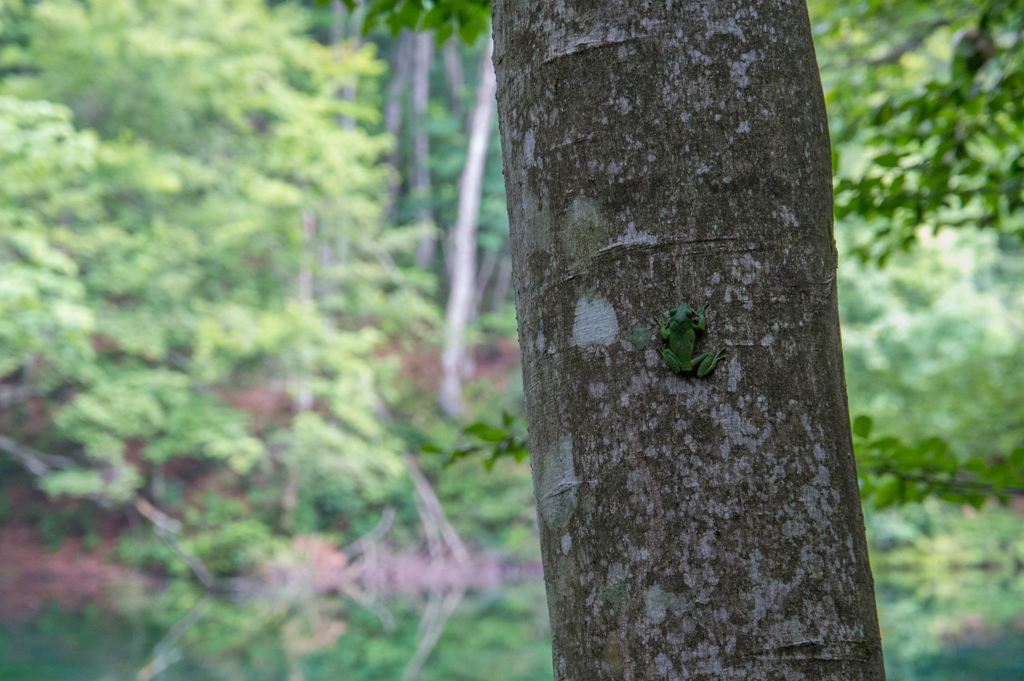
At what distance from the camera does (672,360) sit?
646 mm

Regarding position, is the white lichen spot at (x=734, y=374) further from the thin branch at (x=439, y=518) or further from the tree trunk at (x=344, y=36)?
the tree trunk at (x=344, y=36)

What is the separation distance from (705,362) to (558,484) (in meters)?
0.17

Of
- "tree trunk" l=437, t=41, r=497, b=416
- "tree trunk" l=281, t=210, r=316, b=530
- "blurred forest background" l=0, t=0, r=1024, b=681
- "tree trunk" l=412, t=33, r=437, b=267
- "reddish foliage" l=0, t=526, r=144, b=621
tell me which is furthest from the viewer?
"tree trunk" l=412, t=33, r=437, b=267

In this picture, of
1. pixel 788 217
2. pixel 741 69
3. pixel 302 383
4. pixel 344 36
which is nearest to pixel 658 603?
pixel 788 217

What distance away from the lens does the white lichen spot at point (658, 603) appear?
64 cm

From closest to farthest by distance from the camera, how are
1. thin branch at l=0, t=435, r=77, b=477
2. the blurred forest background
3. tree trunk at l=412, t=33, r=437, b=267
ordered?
the blurred forest background → thin branch at l=0, t=435, r=77, b=477 → tree trunk at l=412, t=33, r=437, b=267

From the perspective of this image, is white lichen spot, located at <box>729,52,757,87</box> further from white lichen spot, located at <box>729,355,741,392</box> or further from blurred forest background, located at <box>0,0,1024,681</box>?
blurred forest background, located at <box>0,0,1024,681</box>

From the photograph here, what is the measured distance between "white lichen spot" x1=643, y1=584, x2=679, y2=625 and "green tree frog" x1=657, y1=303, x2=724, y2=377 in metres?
0.18

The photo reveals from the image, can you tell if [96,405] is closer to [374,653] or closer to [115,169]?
[115,169]

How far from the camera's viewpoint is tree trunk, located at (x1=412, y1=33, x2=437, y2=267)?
59.0 ft

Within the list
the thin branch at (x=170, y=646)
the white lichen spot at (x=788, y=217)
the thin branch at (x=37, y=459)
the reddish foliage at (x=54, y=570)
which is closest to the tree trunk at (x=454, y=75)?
the thin branch at (x=37, y=459)

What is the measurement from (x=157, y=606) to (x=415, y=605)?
357 cm

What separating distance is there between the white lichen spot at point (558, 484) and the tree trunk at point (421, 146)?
56.4 feet

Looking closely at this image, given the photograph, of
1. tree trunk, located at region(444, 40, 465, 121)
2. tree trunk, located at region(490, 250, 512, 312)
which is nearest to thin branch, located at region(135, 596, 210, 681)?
tree trunk, located at region(490, 250, 512, 312)
